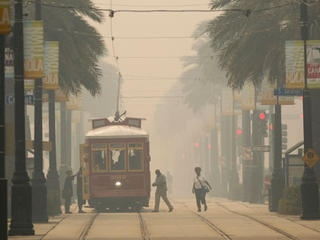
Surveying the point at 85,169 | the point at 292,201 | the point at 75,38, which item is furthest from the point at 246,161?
the point at 292,201

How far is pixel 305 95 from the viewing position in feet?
96.6

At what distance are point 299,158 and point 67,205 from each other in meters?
8.85

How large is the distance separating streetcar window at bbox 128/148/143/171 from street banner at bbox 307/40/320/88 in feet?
35.8

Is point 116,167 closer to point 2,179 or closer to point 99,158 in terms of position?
point 99,158

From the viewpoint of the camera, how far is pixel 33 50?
25516mm

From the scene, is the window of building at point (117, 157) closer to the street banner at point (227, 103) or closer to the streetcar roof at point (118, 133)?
the streetcar roof at point (118, 133)

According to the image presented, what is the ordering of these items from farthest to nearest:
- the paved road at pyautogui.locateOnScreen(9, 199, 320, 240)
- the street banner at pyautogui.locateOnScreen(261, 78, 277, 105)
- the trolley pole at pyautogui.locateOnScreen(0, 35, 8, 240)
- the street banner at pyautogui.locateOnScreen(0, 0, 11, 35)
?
the street banner at pyautogui.locateOnScreen(261, 78, 277, 105) < the paved road at pyautogui.locateOnScreen(9, 199, 320, 240) < the trolley pole at pyautogui.locateOnScreen(0, 35, 8, 240) < the street banner at pyautogui.locateOnScreen(0, 0, 11, 35)

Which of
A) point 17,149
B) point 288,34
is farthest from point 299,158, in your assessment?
point 17,149

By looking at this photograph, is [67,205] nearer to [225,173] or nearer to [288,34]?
[288,34]

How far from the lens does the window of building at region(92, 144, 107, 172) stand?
38.7m

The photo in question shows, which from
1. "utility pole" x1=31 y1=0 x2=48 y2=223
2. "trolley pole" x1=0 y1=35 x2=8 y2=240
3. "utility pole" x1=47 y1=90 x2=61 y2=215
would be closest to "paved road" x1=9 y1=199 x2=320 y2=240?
"utility pole" x1=31 y1=0 x2=48 y2=223

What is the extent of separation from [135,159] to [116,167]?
0.77 metres

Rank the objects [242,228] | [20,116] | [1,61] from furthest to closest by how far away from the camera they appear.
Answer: [242,228], [20,116], [1,61]

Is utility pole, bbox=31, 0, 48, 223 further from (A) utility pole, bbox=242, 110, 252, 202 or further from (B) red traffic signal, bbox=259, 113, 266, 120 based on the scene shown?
(A) utility pole, bbox=242, 110, 252, 202
